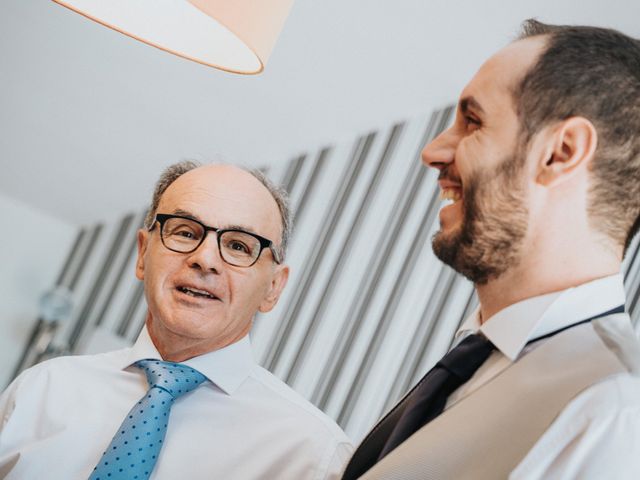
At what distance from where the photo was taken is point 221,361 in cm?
167

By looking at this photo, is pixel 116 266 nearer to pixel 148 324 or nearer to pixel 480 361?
pixel 148 324

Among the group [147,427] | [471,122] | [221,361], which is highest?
[471,122]

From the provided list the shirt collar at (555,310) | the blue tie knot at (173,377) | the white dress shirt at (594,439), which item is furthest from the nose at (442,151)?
the blue tie knot at (173,377)

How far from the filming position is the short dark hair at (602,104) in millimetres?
982

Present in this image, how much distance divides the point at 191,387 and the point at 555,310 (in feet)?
2.91

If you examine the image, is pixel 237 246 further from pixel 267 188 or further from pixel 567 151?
pixel 567 151

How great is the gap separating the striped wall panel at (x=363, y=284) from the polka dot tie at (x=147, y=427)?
1.73 m

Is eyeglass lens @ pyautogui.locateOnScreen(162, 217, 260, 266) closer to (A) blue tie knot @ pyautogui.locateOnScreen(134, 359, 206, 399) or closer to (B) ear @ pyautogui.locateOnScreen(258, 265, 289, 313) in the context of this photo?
Answer: (B) ear @ pyautogui.locateOnScreen(258, 265, 289, 313)

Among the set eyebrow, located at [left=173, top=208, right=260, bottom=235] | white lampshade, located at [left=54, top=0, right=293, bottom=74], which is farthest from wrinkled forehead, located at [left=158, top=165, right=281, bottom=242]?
white lampshade, located at [left=54, top=0, right=293, bottom=74]

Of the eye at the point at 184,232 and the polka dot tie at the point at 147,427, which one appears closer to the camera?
the polka dot tie at the point at 147,427

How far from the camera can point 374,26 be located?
120 inches

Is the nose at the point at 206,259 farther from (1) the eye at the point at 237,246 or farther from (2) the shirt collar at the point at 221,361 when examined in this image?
(2) the shirt collar at the point at 221,361

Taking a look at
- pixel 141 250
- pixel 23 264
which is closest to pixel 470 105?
pixel 141 250

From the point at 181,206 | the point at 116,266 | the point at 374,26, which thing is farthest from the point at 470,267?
the point at 116,266
